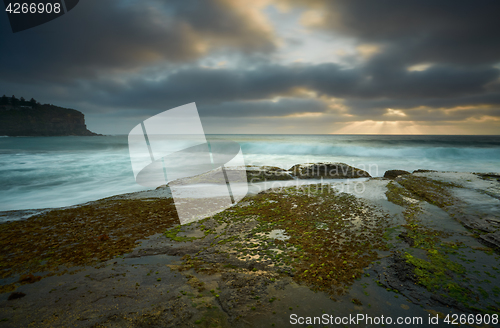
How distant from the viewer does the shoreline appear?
12.0 feet

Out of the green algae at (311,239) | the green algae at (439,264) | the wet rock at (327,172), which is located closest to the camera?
the green algae at (439,264)

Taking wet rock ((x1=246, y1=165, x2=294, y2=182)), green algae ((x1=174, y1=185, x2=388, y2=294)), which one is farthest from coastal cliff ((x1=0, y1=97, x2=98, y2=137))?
green algae ((x1=174, y1=185, x2=388, y2=294))

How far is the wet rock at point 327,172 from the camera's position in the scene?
17188mm

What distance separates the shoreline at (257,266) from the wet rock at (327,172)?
8016mm

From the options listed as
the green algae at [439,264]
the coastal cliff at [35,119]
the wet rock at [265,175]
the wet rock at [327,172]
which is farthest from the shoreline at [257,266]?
the coastal cliff at [35,119]

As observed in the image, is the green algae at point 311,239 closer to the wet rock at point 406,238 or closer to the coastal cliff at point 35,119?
the wet rock at point 406,238

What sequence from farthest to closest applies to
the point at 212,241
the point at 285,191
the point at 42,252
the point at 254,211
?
the point at 285,191 → the point at 254,211 → the point at 212,241 → the point at 42,252

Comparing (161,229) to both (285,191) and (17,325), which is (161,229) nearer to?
(17,325)

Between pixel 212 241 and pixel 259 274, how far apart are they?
2.20 metres

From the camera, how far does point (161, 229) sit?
740 centimetres

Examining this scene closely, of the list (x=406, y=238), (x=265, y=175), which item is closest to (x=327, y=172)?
(x=265, y=175)

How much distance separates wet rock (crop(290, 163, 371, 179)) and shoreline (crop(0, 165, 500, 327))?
802cm

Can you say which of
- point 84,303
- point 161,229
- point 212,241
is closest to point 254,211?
point 212,241

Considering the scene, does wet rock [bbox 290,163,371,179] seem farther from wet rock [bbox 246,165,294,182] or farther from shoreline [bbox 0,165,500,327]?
shoreline [bbox 0,165,500,327]
